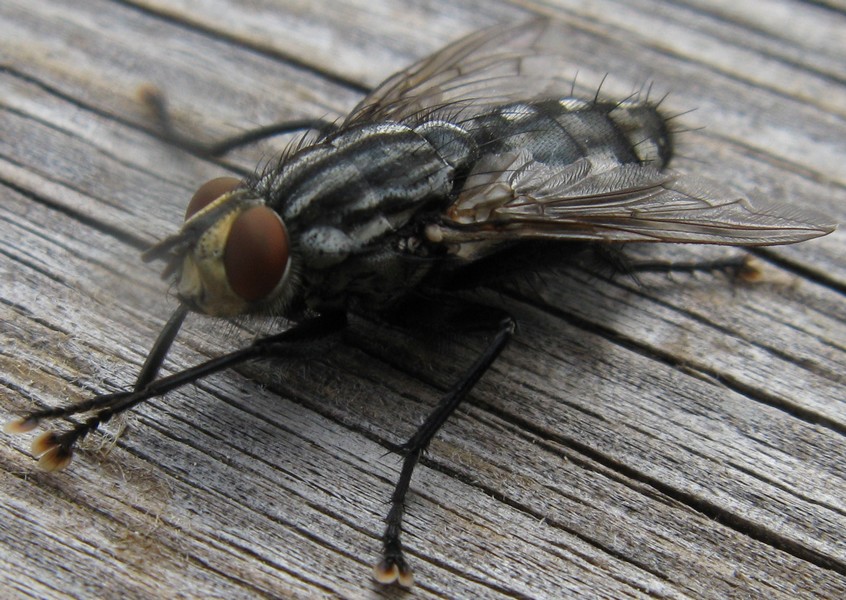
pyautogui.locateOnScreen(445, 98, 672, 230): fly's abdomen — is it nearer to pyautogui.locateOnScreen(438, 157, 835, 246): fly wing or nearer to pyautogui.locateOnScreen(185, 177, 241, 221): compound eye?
pyautogui.locateOnScreen(438, 157, 835, 246): fly wing

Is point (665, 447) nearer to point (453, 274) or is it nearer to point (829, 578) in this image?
point (829, 578)

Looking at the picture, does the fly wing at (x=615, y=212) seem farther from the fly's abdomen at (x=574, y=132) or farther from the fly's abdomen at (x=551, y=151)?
the fly's abdomen at (x=574, y=132)

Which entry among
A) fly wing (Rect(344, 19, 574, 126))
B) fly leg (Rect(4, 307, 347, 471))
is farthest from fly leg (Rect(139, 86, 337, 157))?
fly leg (Rect(4, 307, 347, 471))

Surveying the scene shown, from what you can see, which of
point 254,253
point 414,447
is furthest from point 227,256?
point 414,447

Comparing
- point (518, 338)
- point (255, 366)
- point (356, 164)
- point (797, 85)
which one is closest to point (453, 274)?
point (518, 338)

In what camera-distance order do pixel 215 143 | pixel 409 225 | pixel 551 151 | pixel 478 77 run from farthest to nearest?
pixel 478 77, pixel 215 143, pixel 551 151, pixel 409 225

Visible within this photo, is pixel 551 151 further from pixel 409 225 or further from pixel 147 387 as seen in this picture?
pixel 147 387
